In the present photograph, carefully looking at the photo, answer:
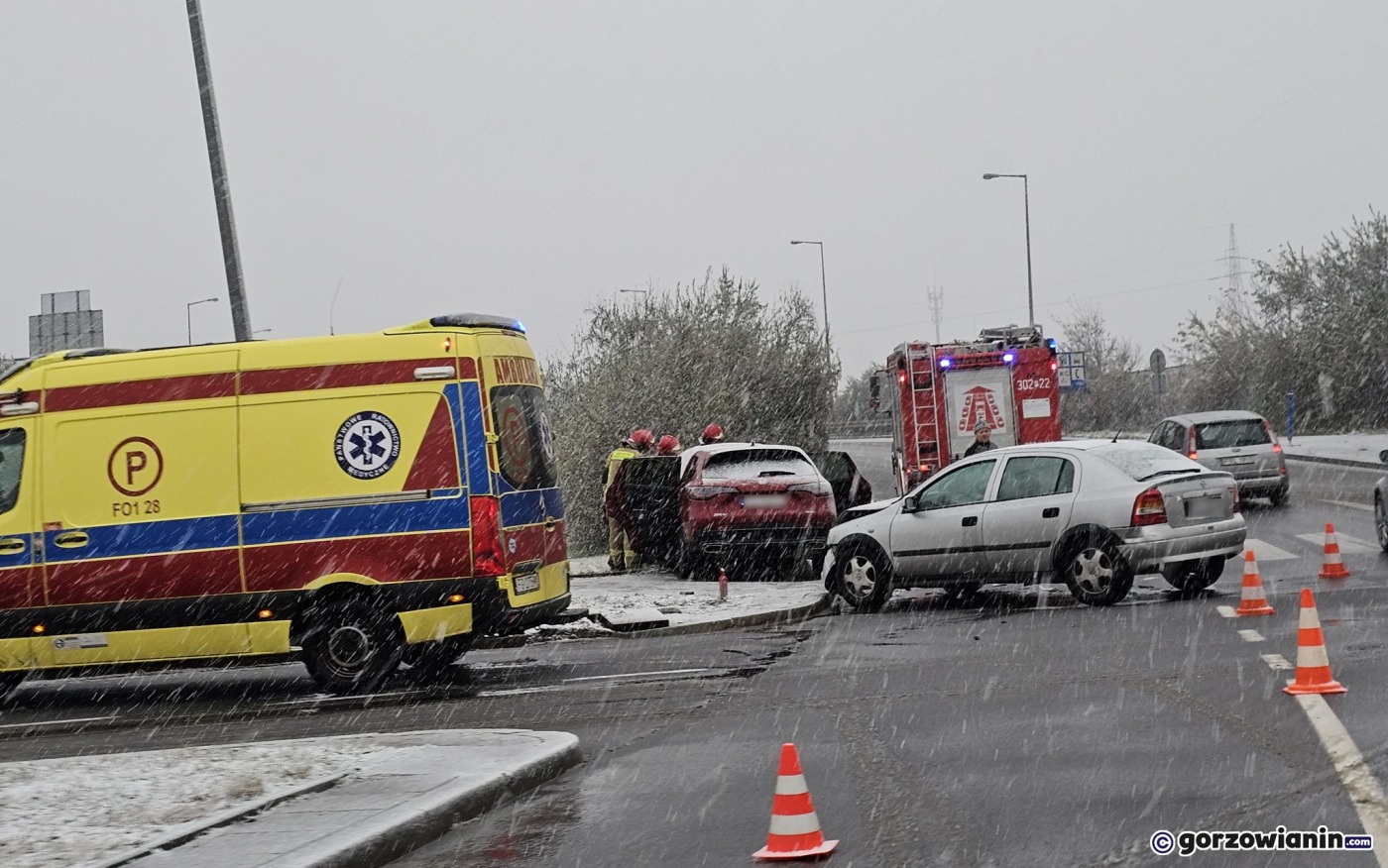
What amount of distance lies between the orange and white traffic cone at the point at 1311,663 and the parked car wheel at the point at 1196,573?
18.5 ft

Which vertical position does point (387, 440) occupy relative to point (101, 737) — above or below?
above

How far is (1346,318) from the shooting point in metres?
50.6

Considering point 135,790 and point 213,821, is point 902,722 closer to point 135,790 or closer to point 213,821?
point 213,821

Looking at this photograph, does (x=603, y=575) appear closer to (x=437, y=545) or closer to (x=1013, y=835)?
(x=437, y=545)

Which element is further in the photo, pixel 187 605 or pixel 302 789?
pixel 187 605

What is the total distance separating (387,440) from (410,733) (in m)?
2.99

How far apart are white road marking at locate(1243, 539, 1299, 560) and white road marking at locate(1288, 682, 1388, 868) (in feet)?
28.9

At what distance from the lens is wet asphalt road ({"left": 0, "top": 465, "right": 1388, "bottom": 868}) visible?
6.61 m

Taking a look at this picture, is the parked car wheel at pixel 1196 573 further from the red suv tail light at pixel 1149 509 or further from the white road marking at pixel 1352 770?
the white road marking at pixel 1352 770

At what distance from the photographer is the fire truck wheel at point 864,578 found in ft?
51.2

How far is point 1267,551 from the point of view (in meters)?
18.4

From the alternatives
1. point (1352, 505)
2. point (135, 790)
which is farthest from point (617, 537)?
point (135, 790)

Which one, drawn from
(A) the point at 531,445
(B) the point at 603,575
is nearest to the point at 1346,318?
(B) the point at 603,575

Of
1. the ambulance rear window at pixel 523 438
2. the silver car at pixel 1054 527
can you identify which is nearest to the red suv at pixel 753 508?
the silver car at pixel 1054 527
